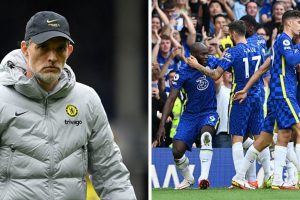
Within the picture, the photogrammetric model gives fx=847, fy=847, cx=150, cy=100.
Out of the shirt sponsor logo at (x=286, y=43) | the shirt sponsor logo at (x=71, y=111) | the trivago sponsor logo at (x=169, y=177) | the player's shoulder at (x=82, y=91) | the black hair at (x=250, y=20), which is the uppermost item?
the black hair at (x=250, y=20)

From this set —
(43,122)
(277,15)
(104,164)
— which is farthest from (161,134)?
(43,122)

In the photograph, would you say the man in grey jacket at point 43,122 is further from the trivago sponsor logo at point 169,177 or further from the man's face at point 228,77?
the man's face at point 228,77

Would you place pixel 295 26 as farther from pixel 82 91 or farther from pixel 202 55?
pixel 82 91

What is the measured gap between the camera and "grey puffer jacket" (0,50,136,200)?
229 centimetres

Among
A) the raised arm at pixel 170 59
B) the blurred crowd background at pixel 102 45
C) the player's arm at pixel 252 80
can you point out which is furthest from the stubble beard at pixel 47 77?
the player's arm at pixel 252 80

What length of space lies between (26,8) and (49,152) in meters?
2.41

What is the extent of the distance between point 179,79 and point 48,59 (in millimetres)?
4042

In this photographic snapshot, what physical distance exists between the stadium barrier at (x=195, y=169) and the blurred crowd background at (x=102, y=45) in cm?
132

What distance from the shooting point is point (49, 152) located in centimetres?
231

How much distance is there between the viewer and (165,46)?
20.0 feet

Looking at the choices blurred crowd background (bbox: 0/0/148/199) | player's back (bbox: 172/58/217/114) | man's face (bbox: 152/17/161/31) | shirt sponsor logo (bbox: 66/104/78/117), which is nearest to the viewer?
shirt sponsor logo (bbox: 66/104/78/117)

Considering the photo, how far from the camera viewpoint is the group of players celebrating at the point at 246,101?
6.12m

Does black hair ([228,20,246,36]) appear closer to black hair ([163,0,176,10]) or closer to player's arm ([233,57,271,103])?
player's arm ([233,57,271,103])

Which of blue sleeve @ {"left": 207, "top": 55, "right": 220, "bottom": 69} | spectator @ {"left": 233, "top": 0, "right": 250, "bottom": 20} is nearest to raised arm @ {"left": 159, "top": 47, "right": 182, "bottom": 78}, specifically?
blue sleeve @ {"left": 207, "top": 55, "right": 220, "bottom": 69}
